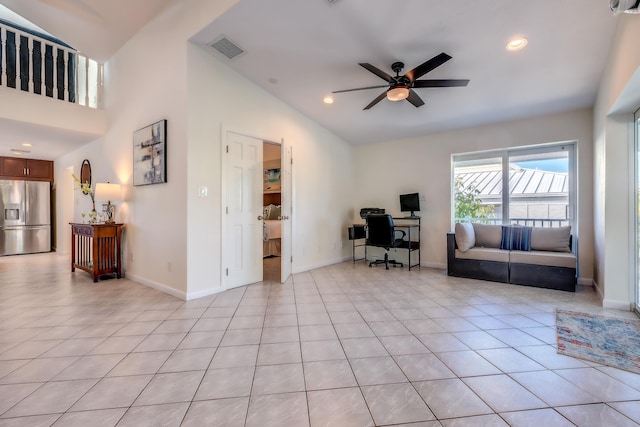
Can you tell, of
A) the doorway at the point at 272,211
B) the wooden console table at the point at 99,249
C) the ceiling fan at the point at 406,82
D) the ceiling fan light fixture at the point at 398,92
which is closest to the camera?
the ceiling fan at the point at 406,82

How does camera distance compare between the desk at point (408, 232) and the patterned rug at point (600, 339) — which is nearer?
the patterned rug at point (600, 339)

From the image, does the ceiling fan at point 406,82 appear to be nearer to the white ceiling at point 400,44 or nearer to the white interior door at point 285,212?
the white ceiling at point 400,44

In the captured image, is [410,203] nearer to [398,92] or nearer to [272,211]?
[398,92]

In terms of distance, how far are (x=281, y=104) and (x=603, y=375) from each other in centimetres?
453

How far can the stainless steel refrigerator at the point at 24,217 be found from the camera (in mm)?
6160

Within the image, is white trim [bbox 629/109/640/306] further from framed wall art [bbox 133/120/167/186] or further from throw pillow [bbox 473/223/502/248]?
framed wall art [bbox 133/120/167/186]

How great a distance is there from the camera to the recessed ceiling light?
2631 millimetres

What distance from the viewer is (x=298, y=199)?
472cm

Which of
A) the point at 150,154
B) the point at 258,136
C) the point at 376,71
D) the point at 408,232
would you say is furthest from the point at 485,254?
the point at 150,154

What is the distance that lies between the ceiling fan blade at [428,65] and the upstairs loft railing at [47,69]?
530 centimetres

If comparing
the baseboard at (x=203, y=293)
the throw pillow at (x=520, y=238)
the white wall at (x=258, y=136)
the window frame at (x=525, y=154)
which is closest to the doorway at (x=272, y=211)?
the white wall at (x=258, y=136)

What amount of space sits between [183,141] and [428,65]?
278 centimetres

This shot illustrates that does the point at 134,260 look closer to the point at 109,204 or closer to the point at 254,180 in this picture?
the point at 109,204

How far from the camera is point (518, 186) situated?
4.64 meters
